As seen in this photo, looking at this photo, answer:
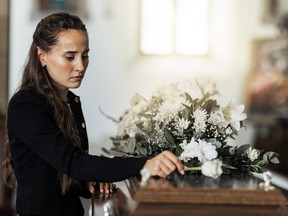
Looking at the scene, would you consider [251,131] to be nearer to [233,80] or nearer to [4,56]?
[233,80]

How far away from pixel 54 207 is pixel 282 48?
4.03 metres

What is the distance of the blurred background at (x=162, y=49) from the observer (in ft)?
16.2

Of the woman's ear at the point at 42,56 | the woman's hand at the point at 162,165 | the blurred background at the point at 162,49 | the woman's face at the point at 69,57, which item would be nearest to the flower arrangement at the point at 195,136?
the woman's hand at the point at 162,165

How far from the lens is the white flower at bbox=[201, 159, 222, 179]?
5.62ft

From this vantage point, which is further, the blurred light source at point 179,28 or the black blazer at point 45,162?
the blurred light source at point 179,28

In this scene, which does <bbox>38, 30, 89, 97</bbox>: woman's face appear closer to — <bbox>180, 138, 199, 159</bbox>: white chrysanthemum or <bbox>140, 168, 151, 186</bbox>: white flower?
<bbox>180, 138, 199, 159</bbox>: white chrysanthemum

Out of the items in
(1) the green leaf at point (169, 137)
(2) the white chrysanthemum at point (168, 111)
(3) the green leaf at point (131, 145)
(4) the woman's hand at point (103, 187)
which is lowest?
(4) the woman's hand at point (103, 187)

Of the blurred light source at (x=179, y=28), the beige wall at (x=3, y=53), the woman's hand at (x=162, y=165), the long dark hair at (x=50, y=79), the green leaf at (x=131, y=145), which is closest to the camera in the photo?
the woman's hand at (x=162, y=165)

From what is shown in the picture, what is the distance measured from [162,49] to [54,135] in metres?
3.41

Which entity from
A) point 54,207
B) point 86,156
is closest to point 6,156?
point 54,207

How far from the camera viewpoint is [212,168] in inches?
67.4

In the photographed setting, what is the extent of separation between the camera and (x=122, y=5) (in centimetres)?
504

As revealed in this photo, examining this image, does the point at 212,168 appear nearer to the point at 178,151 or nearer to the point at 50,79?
the point at 178,151

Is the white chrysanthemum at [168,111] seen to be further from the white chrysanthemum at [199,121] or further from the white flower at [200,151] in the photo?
the white flower at [200,151]
